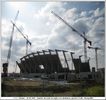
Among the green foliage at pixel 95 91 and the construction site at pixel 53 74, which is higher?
the construction site at pixel 53 74

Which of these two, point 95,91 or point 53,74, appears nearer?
point 95,91

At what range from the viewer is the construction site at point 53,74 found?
505 centimetres

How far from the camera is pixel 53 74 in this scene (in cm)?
521

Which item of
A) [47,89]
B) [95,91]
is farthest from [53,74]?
[95,91]

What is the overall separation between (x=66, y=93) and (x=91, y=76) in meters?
0.58

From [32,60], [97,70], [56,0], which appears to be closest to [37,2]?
[56,0]

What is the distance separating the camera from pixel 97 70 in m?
5.08

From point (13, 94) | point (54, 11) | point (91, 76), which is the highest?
point (54, 11)

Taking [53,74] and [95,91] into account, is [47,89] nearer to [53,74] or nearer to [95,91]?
[53,74]

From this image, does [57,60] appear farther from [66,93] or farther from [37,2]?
[37,2]

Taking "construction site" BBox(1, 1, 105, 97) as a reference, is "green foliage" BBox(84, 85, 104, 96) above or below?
below

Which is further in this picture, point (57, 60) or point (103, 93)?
point (57, 60)

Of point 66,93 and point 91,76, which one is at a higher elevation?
point 91,76

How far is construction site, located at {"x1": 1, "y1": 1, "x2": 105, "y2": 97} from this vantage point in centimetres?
505
